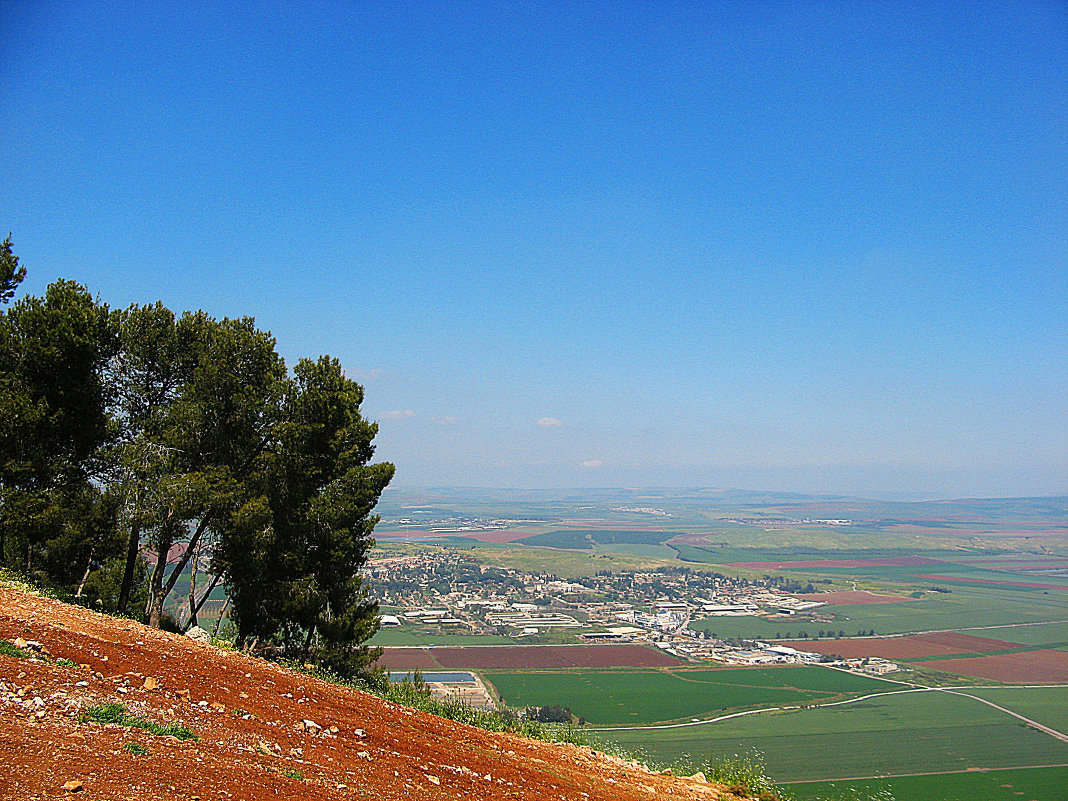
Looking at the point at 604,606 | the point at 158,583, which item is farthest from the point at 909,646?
the point at 158,583

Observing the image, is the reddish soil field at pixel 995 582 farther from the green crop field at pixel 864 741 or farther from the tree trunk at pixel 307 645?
the tree trunk at pixel 307 645

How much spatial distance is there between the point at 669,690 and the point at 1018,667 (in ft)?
86.7

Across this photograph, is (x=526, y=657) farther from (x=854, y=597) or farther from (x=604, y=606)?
(x=854, y=597)

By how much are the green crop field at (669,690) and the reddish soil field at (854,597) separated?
38.1m

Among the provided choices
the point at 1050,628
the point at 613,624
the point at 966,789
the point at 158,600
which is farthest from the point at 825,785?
the point at 1050,628

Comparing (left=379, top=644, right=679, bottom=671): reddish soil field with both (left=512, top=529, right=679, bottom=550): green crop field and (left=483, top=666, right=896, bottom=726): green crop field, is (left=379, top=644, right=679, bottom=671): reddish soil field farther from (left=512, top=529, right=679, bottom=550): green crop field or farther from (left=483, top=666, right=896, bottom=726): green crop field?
(left=512, top=529, right=679, bottom=550): green crop field

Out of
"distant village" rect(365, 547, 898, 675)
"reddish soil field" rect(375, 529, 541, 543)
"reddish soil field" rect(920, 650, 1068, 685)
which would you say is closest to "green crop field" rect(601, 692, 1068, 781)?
"reddish soil field" rect(920, 650, 1068, 685)

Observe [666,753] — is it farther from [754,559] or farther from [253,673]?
[754,559]

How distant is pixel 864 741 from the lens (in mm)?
28719

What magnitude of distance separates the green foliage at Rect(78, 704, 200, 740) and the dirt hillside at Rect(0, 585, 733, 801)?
111mm

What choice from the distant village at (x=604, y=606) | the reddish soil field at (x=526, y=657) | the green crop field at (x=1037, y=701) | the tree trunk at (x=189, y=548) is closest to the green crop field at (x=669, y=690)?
the reddish soil field at (x=526, y=657)

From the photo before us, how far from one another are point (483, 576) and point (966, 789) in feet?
238

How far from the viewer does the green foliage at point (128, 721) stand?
6395 millimetres

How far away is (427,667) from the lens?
39969 mm
